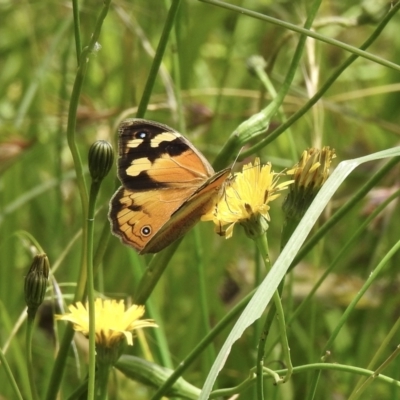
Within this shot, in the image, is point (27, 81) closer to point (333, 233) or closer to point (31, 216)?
point (31, 216)

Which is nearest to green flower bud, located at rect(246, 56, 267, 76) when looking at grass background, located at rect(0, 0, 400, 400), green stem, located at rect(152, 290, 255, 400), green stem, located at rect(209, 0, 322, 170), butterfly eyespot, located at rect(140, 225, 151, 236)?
→ grass background, located at rect(0, 0, 400, 400)

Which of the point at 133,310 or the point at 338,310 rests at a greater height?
the point at 133,310

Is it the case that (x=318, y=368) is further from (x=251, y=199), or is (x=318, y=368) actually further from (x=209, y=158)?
(x=209, y=158)

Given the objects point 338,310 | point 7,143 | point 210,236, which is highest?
point 7,143

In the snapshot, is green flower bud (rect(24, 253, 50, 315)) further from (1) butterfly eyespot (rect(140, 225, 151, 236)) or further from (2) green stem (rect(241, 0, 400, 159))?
(2) green stem (rect(241, 0, 400, 159))

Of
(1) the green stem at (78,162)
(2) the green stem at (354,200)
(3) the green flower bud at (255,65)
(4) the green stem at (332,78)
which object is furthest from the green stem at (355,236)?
(3) the green flower bud at (255,65)

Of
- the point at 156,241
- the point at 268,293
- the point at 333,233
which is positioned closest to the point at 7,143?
the point at 333,233

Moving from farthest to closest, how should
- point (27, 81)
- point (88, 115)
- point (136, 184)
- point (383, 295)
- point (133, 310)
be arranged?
point (27, 81) < point (88, 115) < point (383, 295) < point (136, 184) < point (133, 310)
